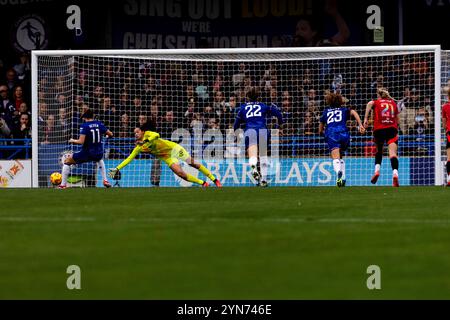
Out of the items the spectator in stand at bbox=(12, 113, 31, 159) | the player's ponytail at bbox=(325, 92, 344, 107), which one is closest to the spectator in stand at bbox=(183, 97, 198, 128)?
the spectator in stand at bbox=(12, 113, 31, 159)

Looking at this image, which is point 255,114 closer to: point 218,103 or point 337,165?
point 337,165

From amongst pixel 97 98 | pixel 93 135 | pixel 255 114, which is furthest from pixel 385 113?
pixel 97 98

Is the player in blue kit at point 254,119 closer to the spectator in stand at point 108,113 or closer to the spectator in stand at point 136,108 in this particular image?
the spectator in stand at point 136,108

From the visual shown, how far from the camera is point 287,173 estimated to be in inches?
917

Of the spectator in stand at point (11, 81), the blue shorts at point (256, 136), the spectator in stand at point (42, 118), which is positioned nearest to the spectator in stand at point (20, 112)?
the spectator in stand at point (11, 81)

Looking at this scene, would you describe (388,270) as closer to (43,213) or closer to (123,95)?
(43,213)

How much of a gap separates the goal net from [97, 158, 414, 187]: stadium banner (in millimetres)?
22

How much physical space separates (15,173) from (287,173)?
19.9ft

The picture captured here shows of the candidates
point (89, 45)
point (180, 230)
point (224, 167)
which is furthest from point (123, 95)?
point (180, 230)

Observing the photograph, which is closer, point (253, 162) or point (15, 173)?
point (253, 162)

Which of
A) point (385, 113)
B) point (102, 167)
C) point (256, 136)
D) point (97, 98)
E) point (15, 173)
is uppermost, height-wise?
point (97, 98)

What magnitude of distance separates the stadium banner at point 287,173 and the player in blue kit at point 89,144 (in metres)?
1.43

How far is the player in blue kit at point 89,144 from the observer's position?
22141 mm

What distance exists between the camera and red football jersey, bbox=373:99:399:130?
20034 mm
